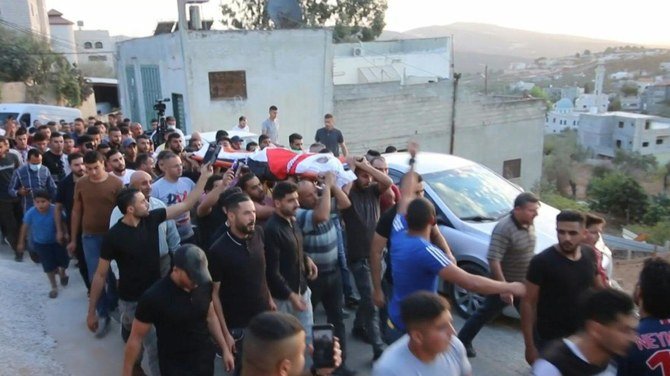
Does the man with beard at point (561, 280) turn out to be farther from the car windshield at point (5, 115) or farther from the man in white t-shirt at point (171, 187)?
the car windshield at point (5, 115)

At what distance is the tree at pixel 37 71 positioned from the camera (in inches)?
1207

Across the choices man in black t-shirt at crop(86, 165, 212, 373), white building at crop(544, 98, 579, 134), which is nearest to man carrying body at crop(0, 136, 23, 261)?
man in black t-shirt at crop(86, 165, 212, 373)

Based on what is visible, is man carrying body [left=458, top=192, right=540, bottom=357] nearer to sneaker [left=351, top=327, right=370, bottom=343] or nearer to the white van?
sneaker [left=351, top=327, right=370, bottom=343]

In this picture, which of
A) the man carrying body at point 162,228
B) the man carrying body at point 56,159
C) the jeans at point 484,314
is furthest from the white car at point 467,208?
the man carrying body at point 56,159

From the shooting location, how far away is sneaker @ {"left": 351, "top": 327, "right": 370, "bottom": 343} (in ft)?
18.4

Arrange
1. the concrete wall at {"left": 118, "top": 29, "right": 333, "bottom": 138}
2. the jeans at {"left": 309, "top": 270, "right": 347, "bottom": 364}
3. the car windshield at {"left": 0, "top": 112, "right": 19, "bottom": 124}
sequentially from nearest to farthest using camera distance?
the jeans at {"left": 309, "top": 270, "right": 347, "bottom": 364}
the concrete wall at {"left": 118, "top": 29, "right": 333, "bottom": 138}
the car windshield at {"left": 0, "top": 112, "right": 19, "bottom": 124}

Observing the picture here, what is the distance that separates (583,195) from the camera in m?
49.4

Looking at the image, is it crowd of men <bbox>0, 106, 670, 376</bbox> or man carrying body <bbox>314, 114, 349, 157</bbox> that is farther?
man carrying body <bbox>314, 114, 349, 157</bbox>

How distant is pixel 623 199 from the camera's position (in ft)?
124

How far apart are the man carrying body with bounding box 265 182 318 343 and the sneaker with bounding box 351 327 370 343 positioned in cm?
125

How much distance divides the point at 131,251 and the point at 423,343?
8.36ft

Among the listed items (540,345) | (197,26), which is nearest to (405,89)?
(197,26)

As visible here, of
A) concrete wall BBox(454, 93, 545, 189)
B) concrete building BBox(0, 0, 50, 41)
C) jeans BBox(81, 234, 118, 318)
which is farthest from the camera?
concrete building BBox(0, 0, 50, 41)

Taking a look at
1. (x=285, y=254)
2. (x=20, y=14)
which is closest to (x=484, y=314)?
(x=285, y=254)
